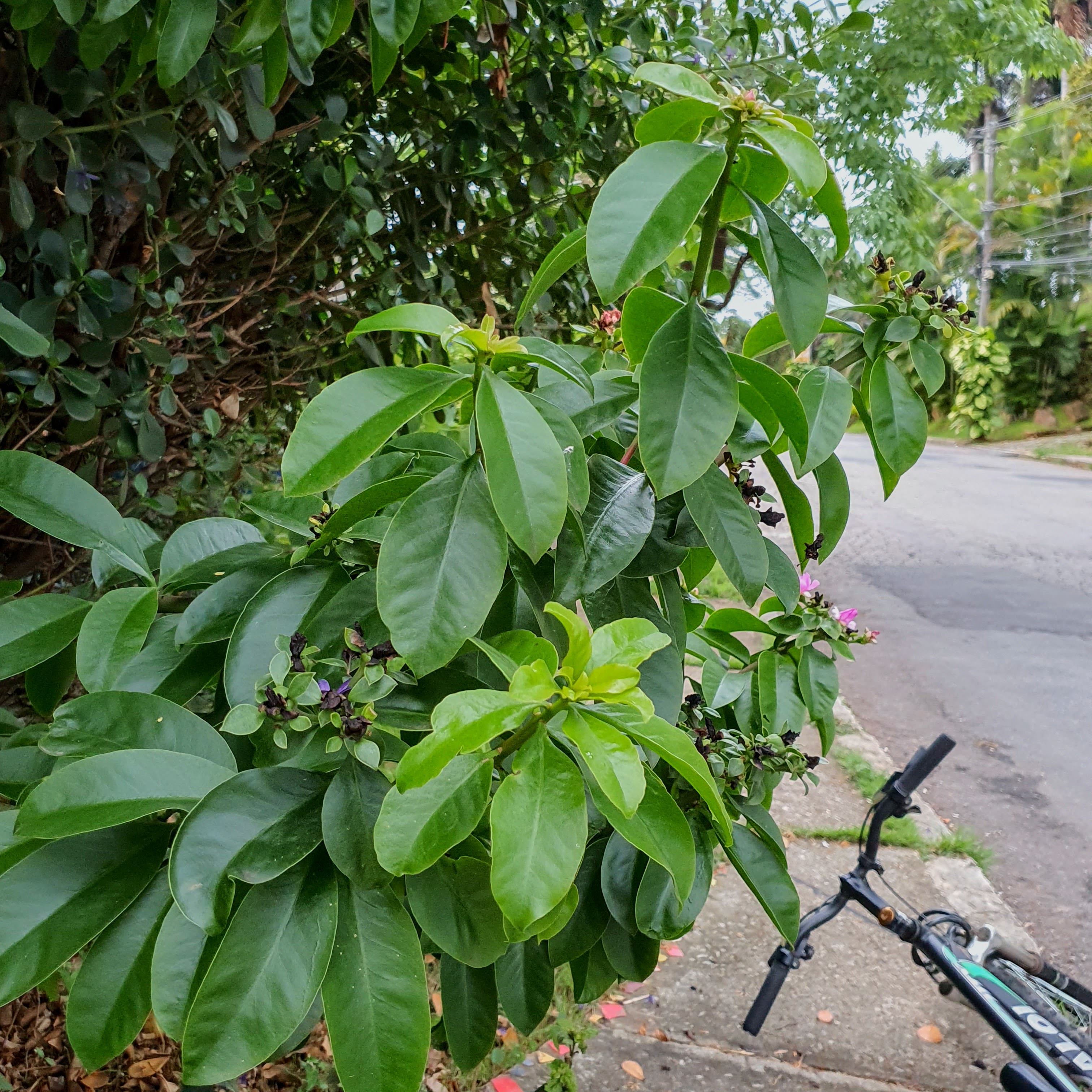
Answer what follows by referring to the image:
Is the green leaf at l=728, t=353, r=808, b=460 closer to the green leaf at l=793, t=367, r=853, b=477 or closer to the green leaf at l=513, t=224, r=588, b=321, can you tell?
the green leaf at l=793, t=367, r=853, b=477

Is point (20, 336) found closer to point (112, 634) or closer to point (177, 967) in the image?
point (112, 634)

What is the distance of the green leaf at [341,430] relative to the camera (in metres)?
0.50

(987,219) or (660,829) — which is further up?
(987,219)

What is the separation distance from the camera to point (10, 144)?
96 cm

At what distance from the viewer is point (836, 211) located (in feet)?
1.95

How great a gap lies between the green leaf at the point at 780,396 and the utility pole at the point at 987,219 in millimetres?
16413

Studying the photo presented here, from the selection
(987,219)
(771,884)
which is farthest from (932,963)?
(987,219)

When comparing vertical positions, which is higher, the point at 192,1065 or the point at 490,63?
the point at 490,63

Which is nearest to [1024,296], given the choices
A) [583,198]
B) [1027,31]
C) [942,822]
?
[1027,31]

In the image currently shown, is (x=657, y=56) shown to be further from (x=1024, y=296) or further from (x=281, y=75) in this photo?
(x=1024, y=296)

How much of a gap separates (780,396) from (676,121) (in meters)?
0.19

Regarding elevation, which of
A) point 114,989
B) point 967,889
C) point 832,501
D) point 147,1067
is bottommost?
point 967,889

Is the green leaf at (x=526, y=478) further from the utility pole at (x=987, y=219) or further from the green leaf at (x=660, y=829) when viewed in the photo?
the utility pole at (x=987, y=219)

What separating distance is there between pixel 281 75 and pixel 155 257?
53 cm
